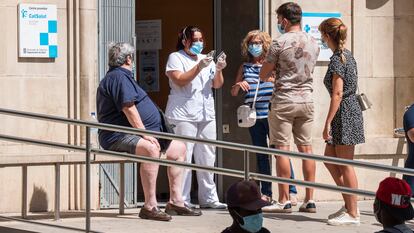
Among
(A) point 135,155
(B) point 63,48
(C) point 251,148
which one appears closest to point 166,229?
(A) point 135,155

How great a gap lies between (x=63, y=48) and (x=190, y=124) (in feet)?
4.74

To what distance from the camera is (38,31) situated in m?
11.8

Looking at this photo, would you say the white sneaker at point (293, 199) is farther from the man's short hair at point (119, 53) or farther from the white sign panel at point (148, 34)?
the white sign panel at point (148, 34)

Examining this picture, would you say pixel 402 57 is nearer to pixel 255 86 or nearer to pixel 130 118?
pixel 255 86

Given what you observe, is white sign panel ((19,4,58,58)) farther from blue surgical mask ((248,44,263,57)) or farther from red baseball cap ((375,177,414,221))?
red baseball cap ((375,177,414,221))

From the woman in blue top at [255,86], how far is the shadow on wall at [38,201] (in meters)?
2.01

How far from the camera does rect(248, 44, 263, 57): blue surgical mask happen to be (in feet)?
38.9

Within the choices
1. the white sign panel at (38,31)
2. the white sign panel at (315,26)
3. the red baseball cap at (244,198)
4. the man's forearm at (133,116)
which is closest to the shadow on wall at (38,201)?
the white sign panel at (38,31)

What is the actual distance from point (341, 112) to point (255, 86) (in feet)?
4.57

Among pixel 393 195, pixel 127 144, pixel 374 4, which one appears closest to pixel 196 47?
pixel 127 144

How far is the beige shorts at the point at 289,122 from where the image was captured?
10906mm

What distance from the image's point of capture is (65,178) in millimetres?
11867

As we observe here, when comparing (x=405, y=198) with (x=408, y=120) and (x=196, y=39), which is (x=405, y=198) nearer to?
(x=408, y=120)

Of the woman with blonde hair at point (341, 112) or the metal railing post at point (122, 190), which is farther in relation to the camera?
the metal railing post at point (122, 190)
